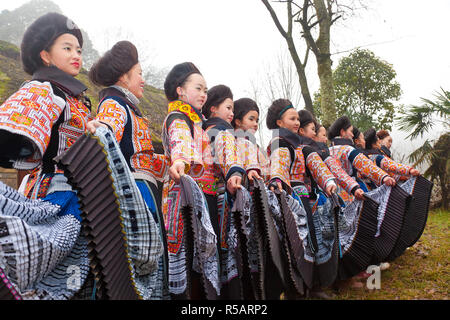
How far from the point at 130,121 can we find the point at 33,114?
0.53 meters

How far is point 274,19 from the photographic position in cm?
783

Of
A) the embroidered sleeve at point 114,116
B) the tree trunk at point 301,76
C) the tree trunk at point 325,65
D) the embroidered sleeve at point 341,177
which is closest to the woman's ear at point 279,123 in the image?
the embroidered sleeve at point 341,177

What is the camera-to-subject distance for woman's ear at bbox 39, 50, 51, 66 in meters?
1.74

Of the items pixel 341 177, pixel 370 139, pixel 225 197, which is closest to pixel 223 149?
pixel 225 197

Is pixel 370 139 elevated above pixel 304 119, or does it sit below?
below

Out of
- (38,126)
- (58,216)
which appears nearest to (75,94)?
(38,126)

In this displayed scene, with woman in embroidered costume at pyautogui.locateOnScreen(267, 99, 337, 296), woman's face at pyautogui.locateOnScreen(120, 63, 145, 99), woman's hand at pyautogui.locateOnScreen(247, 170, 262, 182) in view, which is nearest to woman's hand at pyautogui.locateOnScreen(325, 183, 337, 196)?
woman in embroidered costume at pyautogui.locateOnScreen(267, 99, 337, 296)

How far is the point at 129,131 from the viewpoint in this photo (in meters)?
1.82

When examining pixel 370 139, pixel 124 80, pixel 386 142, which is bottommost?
pixel 386 142

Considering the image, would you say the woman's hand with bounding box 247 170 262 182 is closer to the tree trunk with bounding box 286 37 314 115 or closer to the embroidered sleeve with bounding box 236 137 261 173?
the embroidered sleeve with bounding box 236 137 261 173

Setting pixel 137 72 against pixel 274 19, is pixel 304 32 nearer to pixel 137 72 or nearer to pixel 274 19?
pixel 274 19

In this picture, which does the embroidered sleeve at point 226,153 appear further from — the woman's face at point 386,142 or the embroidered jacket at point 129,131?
the woman's face at point 386,142

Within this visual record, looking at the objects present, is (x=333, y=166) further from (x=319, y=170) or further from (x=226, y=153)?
(x=226, y=153)

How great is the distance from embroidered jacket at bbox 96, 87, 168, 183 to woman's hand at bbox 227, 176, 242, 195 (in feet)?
1.53
